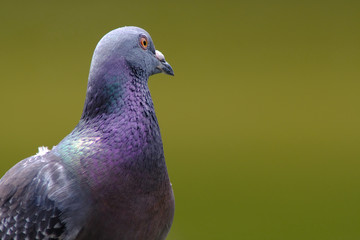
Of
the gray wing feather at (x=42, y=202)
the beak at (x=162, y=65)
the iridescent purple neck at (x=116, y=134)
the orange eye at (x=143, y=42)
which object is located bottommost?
the gray wing feather at (x=42, y=202)

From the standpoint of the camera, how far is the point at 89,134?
6.26 ft

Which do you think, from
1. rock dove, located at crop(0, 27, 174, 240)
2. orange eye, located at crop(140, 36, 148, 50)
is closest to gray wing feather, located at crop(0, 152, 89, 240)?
rock dove, located at crop(0, 27, 174, 240)

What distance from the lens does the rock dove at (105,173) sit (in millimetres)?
1813

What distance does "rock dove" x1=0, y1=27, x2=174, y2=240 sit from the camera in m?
Answer: 1.81

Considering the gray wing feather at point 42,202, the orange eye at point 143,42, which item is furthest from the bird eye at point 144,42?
the gray wing feather at point 42,202

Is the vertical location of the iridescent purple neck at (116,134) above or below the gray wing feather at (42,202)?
above

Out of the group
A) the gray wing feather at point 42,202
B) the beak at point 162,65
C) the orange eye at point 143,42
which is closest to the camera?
the gray wing feather at point 42,202

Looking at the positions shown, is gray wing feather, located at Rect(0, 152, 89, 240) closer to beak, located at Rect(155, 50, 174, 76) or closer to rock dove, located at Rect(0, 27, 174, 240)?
rock dove, located at Rect(0, 27, 174, 240)

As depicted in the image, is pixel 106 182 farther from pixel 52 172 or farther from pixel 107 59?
pixel 107 59

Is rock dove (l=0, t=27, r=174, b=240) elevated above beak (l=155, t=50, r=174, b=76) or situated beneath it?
situated beneath

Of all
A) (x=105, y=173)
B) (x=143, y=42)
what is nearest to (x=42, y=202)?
(x=105, y=173)

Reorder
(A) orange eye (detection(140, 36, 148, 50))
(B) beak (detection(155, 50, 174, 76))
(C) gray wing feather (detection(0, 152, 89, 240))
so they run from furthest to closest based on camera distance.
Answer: (B) beak (detection(155, 50, 174, 76)), (A) orange eye (detection(140, 36, 148, 50)), (C) gray wing feather (detection(0, 152, 89, 240))

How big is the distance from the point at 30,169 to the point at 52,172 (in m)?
0.13

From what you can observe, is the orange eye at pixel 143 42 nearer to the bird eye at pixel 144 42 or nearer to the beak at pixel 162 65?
the bird eye at pixel 144 42
